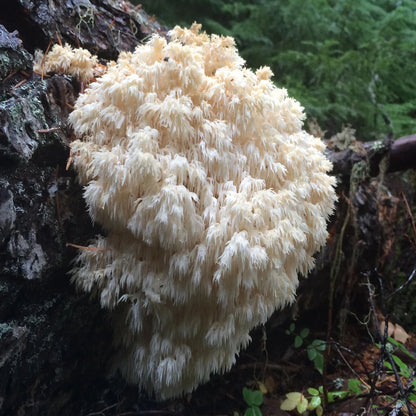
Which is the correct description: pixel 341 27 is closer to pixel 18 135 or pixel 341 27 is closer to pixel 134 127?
pixel 134 127

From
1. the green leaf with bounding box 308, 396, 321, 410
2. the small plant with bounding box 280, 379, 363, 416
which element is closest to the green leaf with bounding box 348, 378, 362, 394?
the small plant with bounding box 280, 379, 363, 416

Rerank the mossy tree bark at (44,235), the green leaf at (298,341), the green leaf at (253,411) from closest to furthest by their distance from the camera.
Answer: the mossy tree bark at (44,235)
the green leaf at (253,411)
the green leaf at (298,341)

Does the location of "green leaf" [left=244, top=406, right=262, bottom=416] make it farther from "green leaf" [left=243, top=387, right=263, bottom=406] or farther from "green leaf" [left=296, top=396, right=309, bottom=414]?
"green leaf" [left=296, top=396, right=309, bottom=414]

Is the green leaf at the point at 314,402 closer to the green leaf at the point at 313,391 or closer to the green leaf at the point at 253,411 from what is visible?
the green leaf at the point at 313,391

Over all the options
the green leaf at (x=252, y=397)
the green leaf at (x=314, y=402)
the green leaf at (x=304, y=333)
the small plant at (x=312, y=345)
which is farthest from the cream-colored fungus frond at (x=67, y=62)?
the green leaf at (x=314, y=402)

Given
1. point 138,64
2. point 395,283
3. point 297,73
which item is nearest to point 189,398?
point 138,64

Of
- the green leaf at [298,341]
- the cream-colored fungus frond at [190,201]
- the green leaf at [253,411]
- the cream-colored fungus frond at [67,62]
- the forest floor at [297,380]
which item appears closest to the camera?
the cream-colored fungus frond at [190,201]
